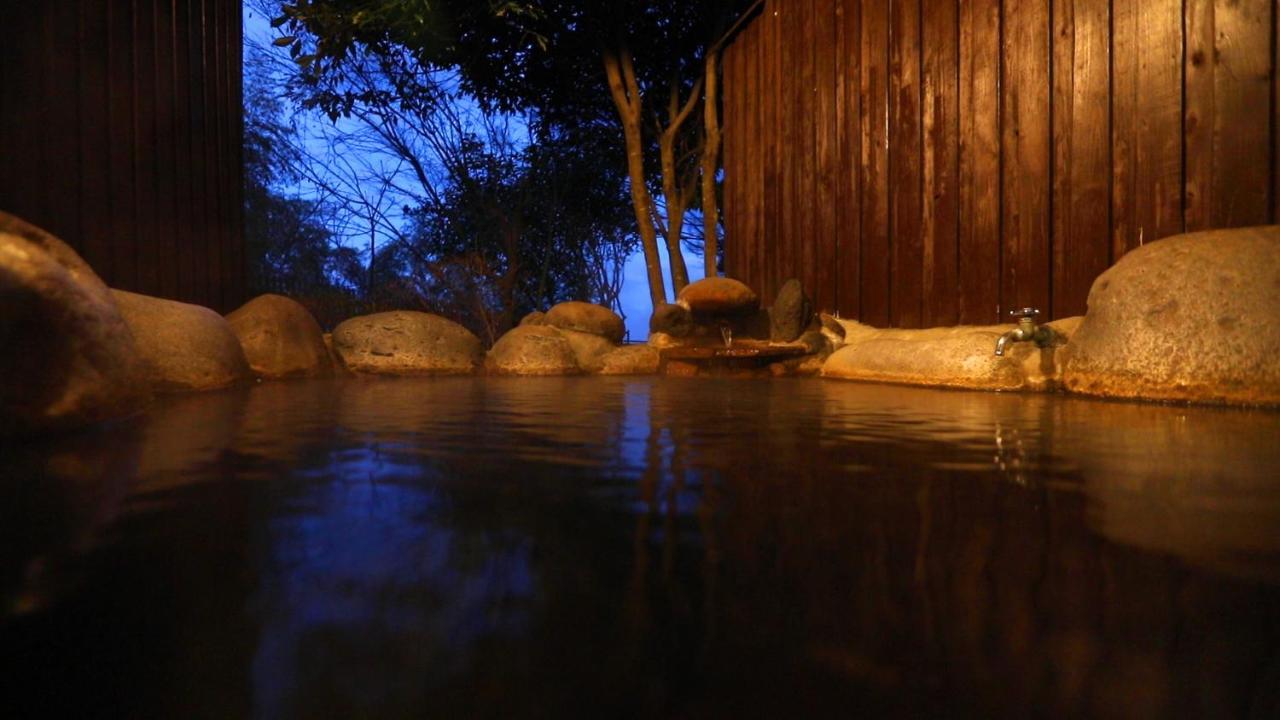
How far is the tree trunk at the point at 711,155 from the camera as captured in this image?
8094mm

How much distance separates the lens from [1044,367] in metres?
4.16

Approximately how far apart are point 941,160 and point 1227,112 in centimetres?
179

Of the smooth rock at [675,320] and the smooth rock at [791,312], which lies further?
the smooth rock at [675,320]

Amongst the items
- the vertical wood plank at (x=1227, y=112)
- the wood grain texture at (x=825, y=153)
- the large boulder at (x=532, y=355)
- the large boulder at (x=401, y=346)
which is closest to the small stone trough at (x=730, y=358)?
the wood grain texture at (x=825, y=153)

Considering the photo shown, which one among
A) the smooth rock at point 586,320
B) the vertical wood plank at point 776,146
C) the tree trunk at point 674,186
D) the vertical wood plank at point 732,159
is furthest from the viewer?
the tree trunk at point 674,186

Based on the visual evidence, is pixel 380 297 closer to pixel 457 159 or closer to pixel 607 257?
pixel 457 159

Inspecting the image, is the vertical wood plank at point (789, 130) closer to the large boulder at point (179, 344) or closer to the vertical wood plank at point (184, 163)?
the large boulder at point (179, 344)

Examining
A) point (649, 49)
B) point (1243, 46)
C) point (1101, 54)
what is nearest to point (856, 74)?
point (1101, 54)

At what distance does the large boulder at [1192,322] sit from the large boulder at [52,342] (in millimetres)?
4558

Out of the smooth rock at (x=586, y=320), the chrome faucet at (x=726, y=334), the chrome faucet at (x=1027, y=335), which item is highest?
the smooth rock at (x=586, y=320)

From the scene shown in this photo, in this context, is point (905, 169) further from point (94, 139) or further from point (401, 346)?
point (94, 139)

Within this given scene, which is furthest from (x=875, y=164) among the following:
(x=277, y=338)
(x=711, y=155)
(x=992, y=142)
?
(x=277, y=338)

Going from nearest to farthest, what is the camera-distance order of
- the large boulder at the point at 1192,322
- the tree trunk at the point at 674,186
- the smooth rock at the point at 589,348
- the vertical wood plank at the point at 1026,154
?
the large boulder at the point at 1192,322, the vertical wood plank at the point at 1026,154, the smooth rock at the point at 589,348, the tree trunk at the point at 674,186

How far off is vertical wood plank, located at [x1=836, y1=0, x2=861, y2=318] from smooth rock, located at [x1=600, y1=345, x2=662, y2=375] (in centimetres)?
186
